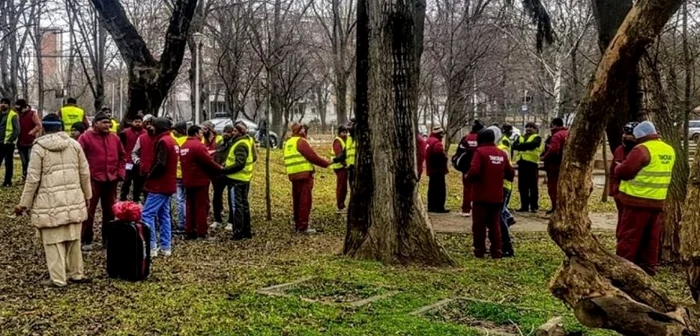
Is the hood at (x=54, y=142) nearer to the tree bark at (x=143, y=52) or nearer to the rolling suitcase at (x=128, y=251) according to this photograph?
the rolling suitcase at (x=128, y=251)

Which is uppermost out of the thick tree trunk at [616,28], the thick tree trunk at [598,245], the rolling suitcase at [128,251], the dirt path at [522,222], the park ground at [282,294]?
the thick tree trunk at [616,28]

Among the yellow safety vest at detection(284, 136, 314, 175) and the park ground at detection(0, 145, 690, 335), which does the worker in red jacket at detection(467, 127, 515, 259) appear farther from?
the yellow safety vest at detection(284, 136, 314, 175)

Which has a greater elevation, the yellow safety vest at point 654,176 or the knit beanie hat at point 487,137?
the knit beanie hat at point 487,137

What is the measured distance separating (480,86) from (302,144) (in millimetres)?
16966

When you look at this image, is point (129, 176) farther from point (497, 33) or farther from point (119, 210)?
point (497, 33)

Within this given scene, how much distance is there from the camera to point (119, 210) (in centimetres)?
802

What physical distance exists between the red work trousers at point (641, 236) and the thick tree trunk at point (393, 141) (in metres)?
2.01

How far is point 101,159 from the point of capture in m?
9.52

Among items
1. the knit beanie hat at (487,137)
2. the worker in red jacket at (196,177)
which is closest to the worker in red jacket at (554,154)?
the knit beanie hat at (487,137)

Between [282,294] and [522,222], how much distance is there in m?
A: 8.01

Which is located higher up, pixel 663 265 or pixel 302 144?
pixel 302 144

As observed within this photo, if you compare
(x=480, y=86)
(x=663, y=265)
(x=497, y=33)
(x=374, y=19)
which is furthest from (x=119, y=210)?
(x=480, y=86)

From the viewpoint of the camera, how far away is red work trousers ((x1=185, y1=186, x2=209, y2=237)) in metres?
11.1

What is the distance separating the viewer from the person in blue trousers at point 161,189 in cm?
955
